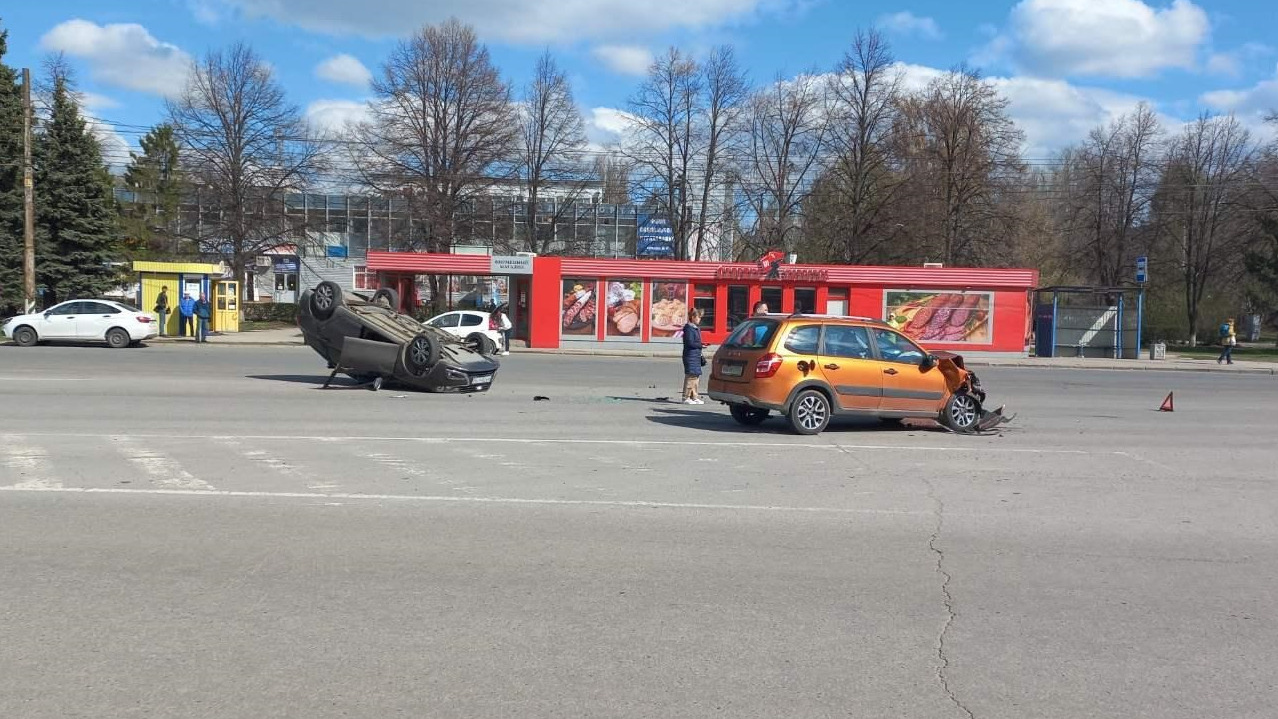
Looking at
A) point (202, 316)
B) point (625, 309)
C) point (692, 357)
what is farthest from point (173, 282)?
point (692, 357)

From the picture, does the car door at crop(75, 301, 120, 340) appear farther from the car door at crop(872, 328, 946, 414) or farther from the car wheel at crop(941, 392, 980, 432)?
the car wheel at crop(941, 392, 980, 432)

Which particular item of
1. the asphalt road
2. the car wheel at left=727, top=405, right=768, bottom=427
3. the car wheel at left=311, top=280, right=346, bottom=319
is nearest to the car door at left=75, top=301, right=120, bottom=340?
the car wheel at left=311, top=280, right=346, bottom=319

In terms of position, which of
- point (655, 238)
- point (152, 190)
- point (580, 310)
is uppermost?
point (152, 190)

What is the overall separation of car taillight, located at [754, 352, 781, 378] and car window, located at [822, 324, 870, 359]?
708mm

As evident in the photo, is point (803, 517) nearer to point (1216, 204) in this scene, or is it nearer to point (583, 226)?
point (583, 226)

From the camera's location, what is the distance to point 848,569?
639cm

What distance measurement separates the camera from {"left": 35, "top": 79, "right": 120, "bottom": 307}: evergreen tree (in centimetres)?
4144

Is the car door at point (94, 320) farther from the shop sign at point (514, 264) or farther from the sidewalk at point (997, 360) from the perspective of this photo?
the shop sign at point (514, 264)

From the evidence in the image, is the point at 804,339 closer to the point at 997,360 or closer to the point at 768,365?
the point at 768,365

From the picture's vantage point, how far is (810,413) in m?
13.0

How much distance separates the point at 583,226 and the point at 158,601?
172ft

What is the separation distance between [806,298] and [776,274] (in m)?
1.79

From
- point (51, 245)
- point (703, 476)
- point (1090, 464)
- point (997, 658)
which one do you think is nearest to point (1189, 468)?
point (1090, 464)

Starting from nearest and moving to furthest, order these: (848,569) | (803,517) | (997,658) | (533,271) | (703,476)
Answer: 1. (997,658)
2. (848,569)
3. (803,517)
4. (703,476)
5. (533,271)
